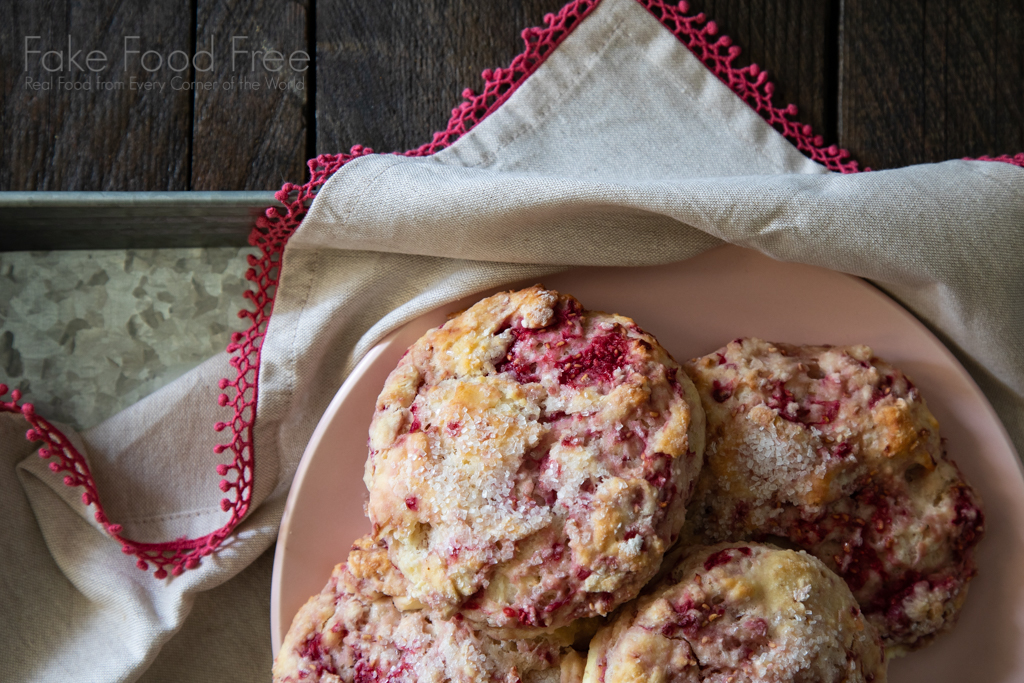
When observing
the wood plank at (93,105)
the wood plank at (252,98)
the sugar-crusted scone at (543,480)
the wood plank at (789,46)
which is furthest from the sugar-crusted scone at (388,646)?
the wood plank at (789,46)

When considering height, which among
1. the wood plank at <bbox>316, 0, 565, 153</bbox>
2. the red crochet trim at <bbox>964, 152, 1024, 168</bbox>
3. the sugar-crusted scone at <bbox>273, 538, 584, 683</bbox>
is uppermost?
the wood plank at <bbox>316, 0, 565, 153</bbox>

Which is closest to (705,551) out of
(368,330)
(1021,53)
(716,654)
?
(716,654)

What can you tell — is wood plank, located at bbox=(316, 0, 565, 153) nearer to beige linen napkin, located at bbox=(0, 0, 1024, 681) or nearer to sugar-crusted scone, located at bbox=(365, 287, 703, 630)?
beige linen napkin, located at bbox=(0, 0, 1024, 681)

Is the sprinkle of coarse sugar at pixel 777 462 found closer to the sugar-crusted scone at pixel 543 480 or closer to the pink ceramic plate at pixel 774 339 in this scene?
the sugar-crusted scone at pixel 543 480

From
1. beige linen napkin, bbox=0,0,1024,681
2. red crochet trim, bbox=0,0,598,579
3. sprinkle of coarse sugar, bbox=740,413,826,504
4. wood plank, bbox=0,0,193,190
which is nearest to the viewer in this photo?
sprinkle of coarse sugar, bbox=740,413,826,504

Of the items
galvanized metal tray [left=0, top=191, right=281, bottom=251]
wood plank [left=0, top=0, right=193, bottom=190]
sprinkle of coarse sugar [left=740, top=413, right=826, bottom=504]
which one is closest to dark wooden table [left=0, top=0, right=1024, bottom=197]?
wood plank [left=0, top=0, right=193, bottom=190]

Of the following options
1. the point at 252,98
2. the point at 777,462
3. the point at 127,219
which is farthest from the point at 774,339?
the point at 127,219

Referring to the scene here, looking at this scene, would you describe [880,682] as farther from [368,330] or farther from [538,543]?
[368,330]
